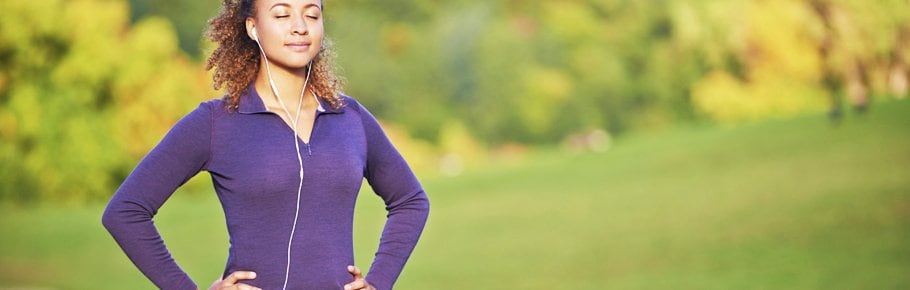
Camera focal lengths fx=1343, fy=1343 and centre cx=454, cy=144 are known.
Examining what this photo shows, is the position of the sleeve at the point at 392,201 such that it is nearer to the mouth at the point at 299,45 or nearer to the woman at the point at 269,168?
the woman at the point at 269,168

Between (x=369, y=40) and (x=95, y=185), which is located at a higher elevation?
(x=369, y=40)

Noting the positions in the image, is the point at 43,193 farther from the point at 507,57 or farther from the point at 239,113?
the point at 239,113

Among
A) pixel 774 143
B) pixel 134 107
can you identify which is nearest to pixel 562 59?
pixel 774 143

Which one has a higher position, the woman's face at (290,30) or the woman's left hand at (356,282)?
the woman's face at (290,30)

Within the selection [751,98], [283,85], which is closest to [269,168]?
[283,85]

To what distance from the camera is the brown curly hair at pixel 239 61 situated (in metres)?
2.32

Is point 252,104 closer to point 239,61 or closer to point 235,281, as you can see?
point 239,61

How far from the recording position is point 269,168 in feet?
7.20

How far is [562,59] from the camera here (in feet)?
44.8

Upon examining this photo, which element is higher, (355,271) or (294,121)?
(294,121)

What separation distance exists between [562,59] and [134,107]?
4.43 m

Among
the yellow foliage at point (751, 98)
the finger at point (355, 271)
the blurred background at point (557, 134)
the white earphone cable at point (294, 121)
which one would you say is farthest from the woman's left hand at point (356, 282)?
the yellow foliage at point (751, 98)

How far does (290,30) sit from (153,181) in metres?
0.34

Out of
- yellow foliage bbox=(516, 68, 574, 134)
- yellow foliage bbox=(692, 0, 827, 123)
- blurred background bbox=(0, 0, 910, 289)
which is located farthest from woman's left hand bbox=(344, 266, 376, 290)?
yellow foliage bbox=(516, 68, 574, 134)
